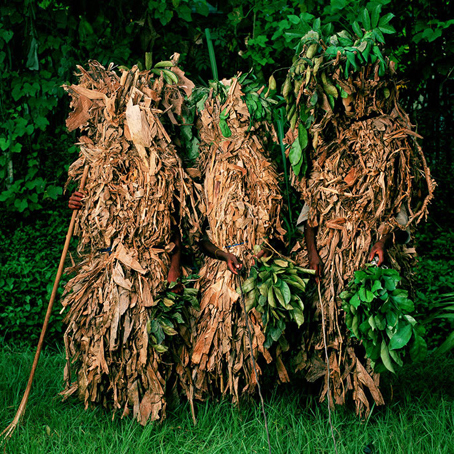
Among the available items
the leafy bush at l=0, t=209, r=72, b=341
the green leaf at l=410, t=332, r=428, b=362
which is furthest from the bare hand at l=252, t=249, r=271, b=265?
the leafy bush at l=0, t=209, r=72, b=341

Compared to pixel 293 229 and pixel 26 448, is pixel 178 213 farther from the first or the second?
pixel 26 448

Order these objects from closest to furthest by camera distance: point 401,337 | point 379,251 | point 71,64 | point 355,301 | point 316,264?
point 401,337 → point 355,301 → point 379,251 → point 316,264 → point 71,64

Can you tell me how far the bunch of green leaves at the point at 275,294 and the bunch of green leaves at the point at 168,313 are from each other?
0.36m

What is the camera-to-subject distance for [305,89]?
3.21 meters

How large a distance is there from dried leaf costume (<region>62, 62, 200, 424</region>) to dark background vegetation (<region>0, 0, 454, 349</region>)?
145 cm

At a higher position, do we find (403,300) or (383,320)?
(403,300)

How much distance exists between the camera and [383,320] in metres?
3.08

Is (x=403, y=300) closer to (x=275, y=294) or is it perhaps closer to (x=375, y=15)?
(x=275, y=294)

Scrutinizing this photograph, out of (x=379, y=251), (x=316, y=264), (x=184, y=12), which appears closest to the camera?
(x=379, y=251)

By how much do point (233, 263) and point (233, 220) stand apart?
0.27 meters

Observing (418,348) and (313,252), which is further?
(313,252)

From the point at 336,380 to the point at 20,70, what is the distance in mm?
3869

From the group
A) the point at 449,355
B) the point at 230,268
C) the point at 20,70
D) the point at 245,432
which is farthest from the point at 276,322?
the point at 20,70

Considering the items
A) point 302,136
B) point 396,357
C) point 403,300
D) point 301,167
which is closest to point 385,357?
point 396,357
